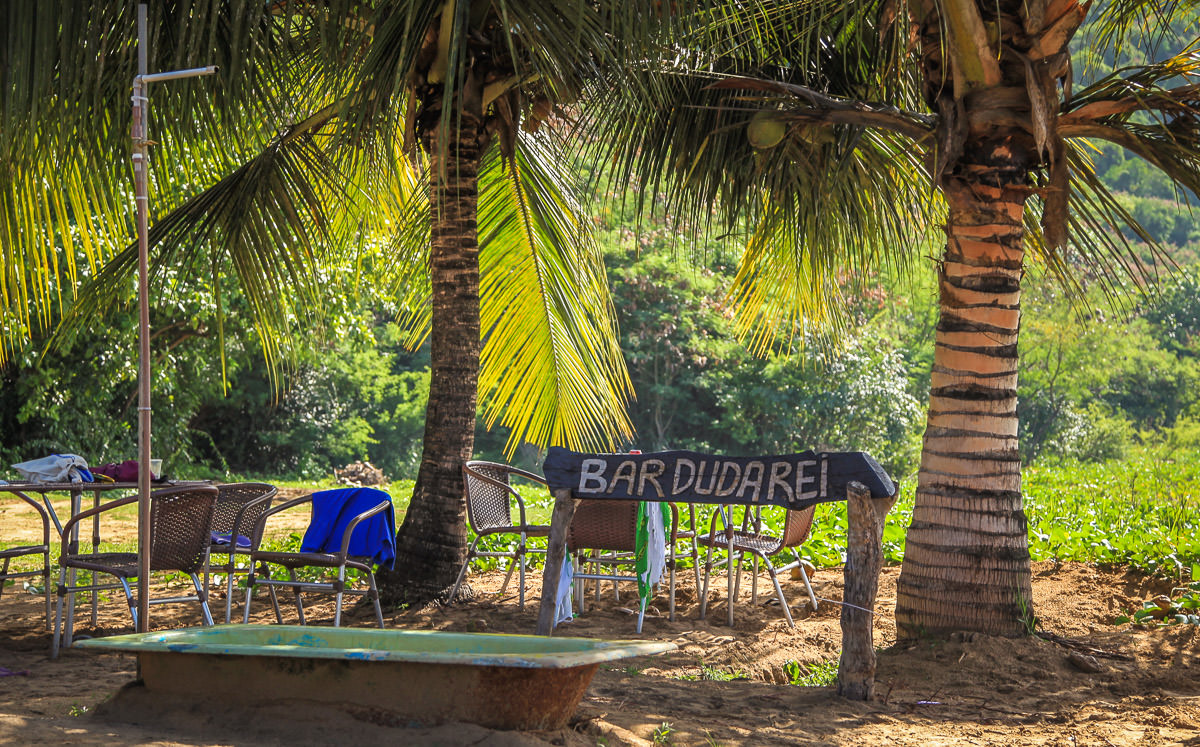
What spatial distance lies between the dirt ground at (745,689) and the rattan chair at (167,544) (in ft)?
0.97

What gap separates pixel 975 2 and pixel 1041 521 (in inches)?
216

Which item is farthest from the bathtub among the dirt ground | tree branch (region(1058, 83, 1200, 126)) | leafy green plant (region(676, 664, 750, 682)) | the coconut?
tree branch (region(1058, 83, 1200, 126))

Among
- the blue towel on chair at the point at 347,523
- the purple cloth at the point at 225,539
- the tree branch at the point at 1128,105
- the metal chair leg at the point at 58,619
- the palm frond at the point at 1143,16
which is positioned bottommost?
the metal chair leg at the point at 58,619

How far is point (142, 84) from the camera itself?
3703mm

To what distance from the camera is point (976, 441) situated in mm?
5105

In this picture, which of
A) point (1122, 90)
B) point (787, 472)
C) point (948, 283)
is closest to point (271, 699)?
point (787, 472)

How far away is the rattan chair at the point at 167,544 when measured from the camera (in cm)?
482

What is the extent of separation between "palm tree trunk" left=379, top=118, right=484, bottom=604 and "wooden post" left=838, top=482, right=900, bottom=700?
2557mm

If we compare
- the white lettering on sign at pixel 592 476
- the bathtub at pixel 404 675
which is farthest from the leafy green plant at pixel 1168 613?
the bathtub at pixel 404 675

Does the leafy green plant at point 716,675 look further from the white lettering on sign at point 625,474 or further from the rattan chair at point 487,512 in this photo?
the rattan chair at point 487,512

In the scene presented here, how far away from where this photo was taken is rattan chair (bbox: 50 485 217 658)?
4.82m

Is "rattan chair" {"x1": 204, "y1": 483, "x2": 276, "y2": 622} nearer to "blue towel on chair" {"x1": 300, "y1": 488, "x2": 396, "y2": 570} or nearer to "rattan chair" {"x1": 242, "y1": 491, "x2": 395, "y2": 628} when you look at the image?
"rattan chair" {"x1": 242, "y1": 491, "x2": 395, "y2": 628}

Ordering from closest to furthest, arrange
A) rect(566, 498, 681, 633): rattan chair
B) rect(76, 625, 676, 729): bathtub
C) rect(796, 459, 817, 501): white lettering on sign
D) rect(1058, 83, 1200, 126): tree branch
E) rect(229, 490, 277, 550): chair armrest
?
rect(76, 625, 676, 729): bathtub, rect(796, 459, 817, 501): white lettering on sign, rect(1058, 83, 1200, 126): tree branch, rect(229, 490, 277, 550): chair armrest, rect(566, 498, 681, 633): rattan chair

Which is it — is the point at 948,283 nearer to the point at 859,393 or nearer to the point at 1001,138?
the point at 1001,138
